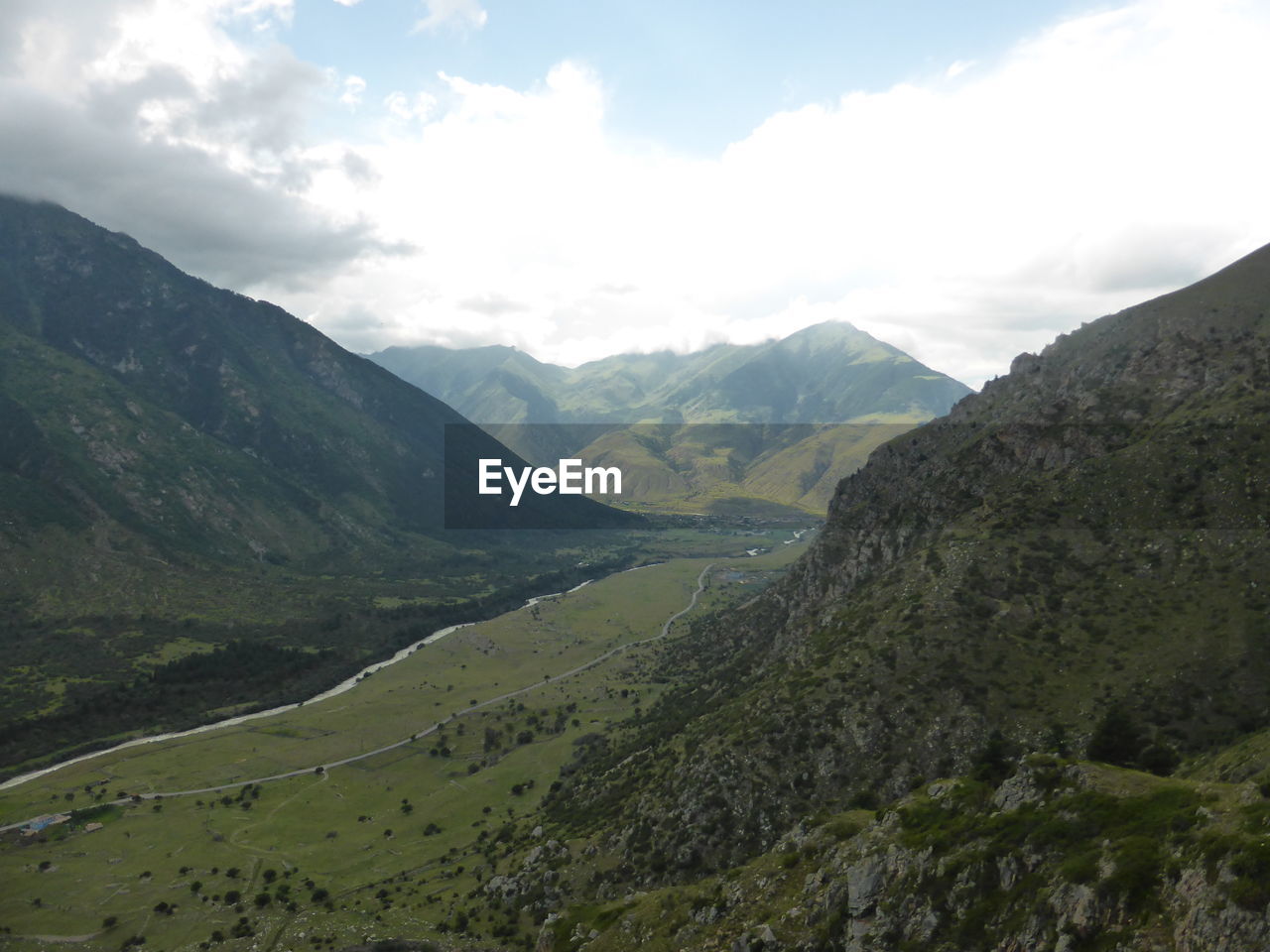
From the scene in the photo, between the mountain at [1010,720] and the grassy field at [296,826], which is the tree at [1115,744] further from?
the grassy field at [296,826]

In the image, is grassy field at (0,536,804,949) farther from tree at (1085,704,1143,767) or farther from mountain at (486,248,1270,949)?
tree at (1085,704,1143,767)

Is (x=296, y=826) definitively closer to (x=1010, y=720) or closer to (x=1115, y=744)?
(x=1010, y=720)

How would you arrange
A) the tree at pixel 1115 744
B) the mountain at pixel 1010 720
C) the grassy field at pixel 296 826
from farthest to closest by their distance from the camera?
the grassy field at pixel 296 826 < the tree at pixel 1115 744 < the mountain at pixel 1010 720

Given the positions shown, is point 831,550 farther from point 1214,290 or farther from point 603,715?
point 1214,290

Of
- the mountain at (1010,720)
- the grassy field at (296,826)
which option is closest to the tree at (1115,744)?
the mountain at (1010,720)

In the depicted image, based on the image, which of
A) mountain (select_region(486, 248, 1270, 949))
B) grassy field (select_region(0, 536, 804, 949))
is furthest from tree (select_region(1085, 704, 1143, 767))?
grassy field (select_region(0, 536, 804, 949))

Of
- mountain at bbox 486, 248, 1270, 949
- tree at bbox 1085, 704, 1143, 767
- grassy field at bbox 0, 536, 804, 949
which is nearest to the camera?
mountain at bbox 486, 248, 1270, 949
